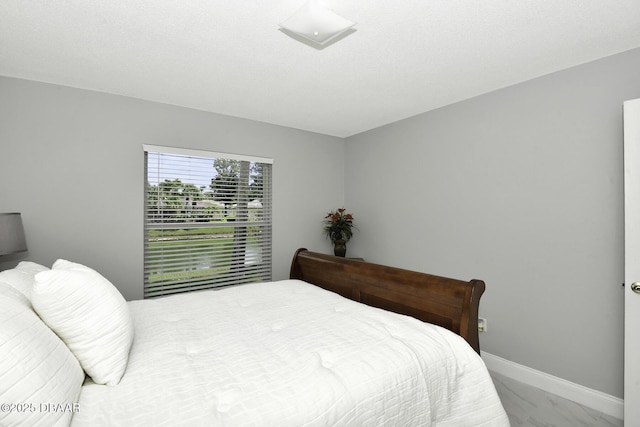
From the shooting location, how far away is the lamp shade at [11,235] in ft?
6.61

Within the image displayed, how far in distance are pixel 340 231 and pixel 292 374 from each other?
2902 millimetres

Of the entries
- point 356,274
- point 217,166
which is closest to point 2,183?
point 217,166

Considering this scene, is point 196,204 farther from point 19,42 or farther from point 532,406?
point 532,406

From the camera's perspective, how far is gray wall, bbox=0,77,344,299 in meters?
2.51

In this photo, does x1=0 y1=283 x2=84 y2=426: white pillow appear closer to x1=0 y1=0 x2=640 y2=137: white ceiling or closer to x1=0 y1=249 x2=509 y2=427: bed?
x1=0 y1=249 x2=509 y2=427: bed

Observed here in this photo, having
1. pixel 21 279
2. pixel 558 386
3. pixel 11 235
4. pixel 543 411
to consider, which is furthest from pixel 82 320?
pixel 558 386

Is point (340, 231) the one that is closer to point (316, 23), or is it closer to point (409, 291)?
point (409, 291)

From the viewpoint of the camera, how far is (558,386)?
7.88 feet

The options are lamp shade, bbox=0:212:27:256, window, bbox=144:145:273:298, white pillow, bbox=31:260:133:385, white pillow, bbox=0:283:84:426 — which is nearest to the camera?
white pillow, bbox=0:283:84:426

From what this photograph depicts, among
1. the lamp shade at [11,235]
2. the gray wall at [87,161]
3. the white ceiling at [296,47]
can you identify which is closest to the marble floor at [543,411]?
the white ceiling at [296,47]

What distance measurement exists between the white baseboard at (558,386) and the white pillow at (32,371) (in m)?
2.98

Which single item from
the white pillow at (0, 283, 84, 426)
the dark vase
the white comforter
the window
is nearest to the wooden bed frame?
the white comforter

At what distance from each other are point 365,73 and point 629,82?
1.75 m

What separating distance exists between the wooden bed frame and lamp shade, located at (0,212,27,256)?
6.77 ft
